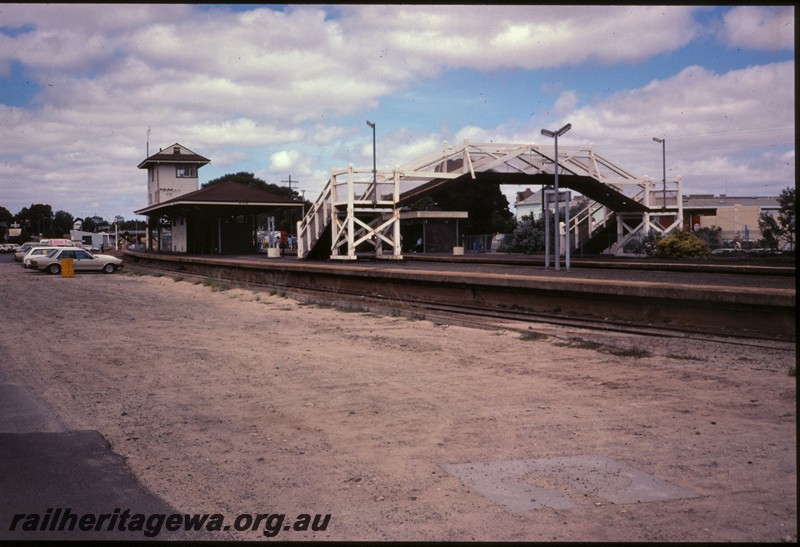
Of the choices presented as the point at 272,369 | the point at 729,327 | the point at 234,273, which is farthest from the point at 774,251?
the point at 272,369

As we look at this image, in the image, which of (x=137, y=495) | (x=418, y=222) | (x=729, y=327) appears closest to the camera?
(x=137, y=495)

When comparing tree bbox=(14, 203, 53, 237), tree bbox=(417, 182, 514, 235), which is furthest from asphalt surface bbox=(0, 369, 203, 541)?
tree bbox=(14, 203, 53, 237)

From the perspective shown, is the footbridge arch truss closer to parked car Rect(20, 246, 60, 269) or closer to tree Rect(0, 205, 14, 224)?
parked car Rect(20, 246, 60, 269)

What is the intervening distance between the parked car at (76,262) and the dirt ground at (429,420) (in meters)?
25.7

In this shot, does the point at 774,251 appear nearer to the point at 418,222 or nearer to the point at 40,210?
the point at 418,222

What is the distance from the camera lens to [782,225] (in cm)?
3762

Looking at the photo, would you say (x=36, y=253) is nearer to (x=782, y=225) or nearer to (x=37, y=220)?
(x=782, y=225)

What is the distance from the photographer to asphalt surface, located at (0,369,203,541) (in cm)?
430

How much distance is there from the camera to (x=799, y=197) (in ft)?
12.9

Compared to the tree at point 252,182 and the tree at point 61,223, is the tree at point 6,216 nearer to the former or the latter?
the tree at point 61,223

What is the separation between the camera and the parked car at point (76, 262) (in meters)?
36.7

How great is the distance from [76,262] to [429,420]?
1363 inches

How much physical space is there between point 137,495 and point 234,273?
25980mm

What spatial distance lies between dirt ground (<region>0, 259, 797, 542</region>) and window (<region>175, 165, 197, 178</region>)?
54.3 meters
